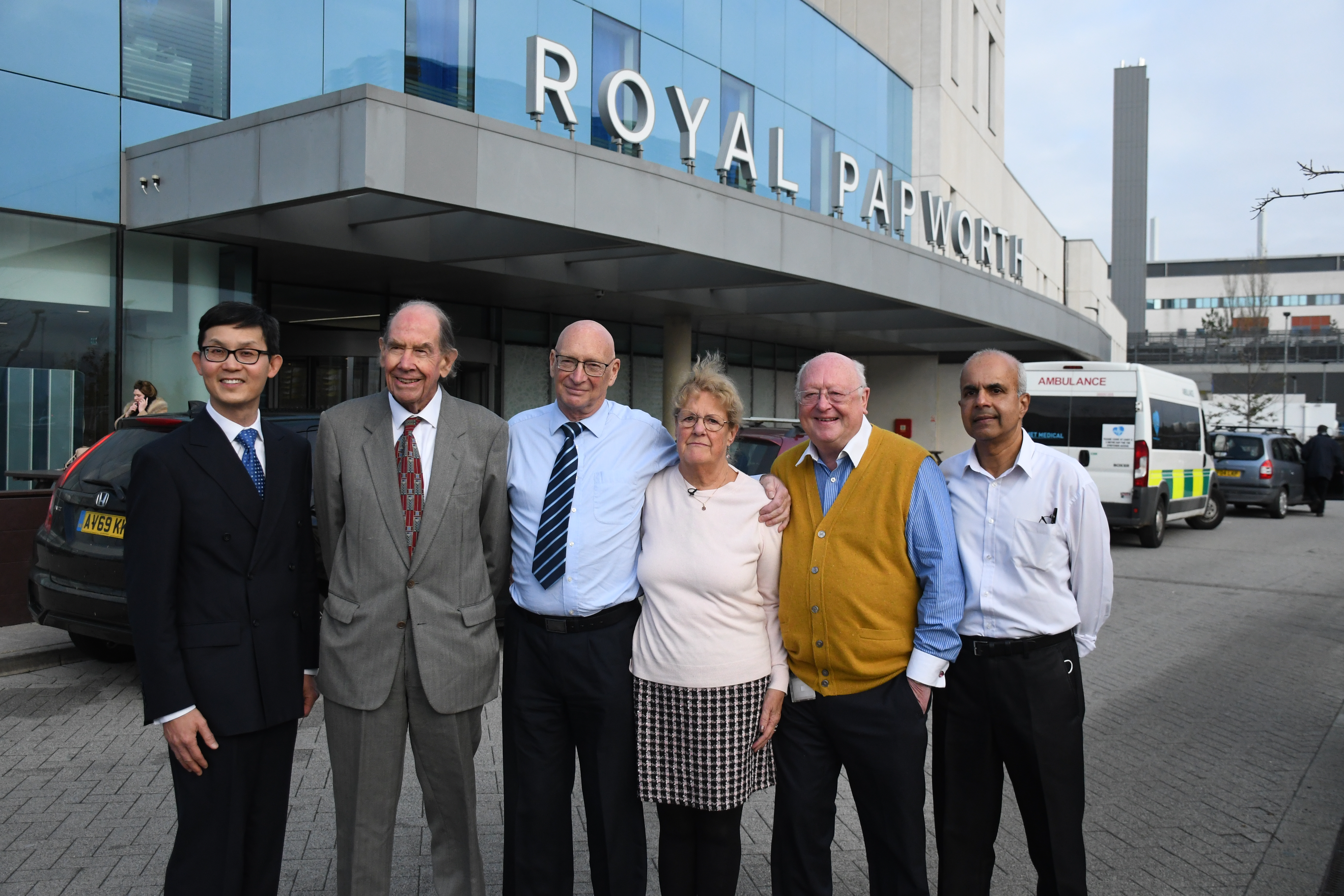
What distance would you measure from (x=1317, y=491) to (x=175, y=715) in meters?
25.4

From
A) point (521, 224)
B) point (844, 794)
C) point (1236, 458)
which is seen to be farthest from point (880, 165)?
point (844, 794)

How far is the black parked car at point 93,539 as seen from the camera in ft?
19.7

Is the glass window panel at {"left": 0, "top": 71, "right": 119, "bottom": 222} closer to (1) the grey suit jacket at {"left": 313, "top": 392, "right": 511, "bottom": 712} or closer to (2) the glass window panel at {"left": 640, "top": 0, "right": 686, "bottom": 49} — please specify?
(2) the glass window panel at {"left": 640, "top": 0, "right": 686, "bottom": 49}

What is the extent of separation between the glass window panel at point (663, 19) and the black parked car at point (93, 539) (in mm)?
12596

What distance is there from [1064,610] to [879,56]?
25.8 meters

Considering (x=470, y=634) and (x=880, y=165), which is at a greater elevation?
(x=880, y=165)

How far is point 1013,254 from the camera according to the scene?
23766 mm

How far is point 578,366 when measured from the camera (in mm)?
3205

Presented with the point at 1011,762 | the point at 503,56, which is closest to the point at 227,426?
the point at 1011,762

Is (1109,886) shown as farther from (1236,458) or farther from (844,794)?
(1236,458)

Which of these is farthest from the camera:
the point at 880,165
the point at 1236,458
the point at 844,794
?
the point at 880,165

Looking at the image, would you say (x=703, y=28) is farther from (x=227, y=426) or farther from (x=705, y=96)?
(x=227, y=426)

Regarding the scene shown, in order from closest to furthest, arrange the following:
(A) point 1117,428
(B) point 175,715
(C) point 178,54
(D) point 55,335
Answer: (B) point 175,715
(D) point 55,335
(C) point 178,54
(A) point 1117,428

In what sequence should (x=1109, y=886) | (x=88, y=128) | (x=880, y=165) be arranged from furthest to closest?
(x=880, y=165) → (x=88, y=128) → (x=1109, y=886)
